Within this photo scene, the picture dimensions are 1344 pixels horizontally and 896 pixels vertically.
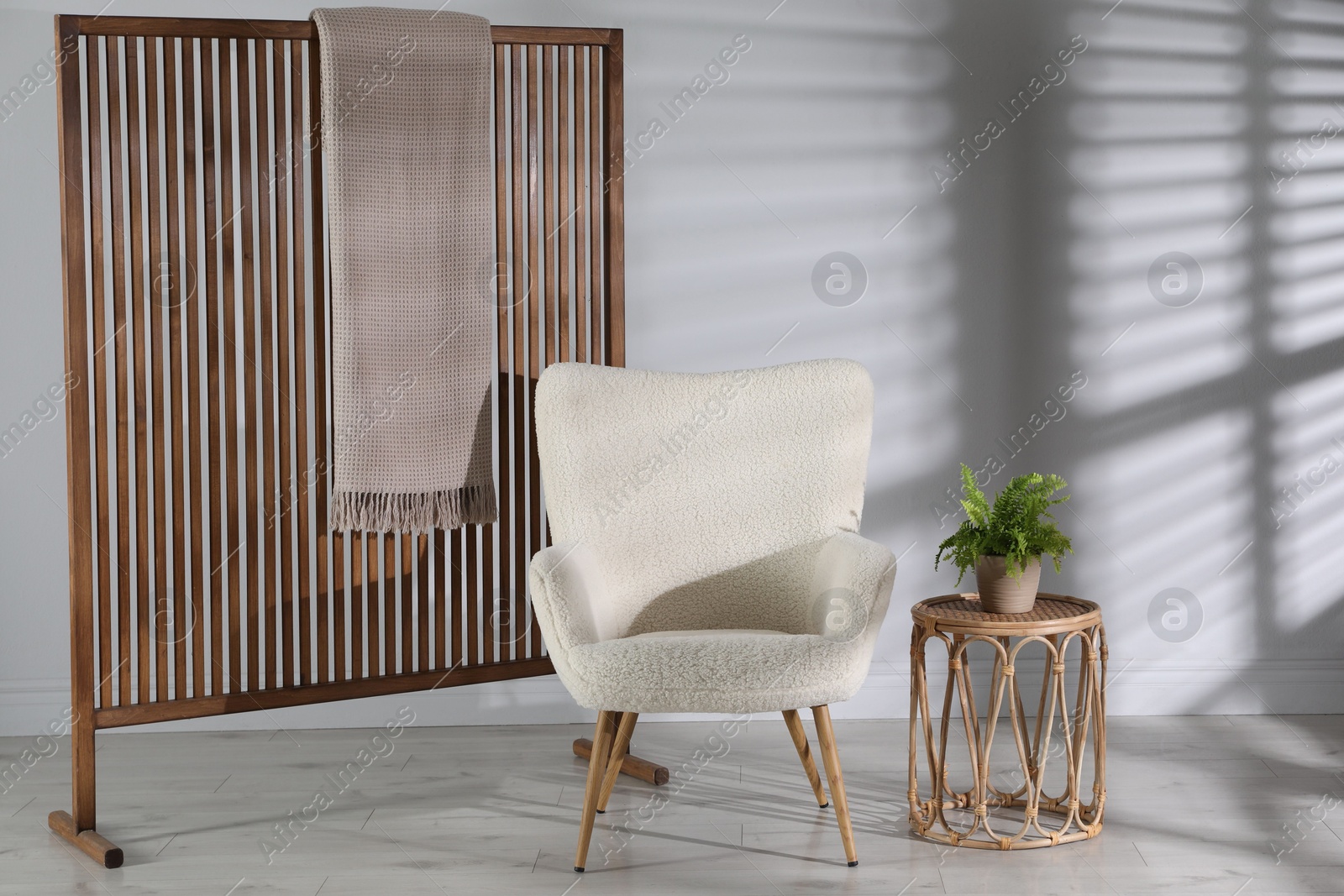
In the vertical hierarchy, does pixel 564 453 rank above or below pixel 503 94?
below

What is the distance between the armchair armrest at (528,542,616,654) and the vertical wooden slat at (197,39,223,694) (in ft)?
2.51

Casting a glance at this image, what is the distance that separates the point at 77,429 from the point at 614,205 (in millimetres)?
1271

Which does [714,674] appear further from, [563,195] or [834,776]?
[563,195]

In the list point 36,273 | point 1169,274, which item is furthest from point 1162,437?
point 36,273

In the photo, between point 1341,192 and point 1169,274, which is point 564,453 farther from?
point 1341,192

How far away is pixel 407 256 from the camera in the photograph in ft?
8.11

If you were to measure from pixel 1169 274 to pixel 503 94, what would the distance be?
1.84 m

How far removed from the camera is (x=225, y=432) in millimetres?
2453

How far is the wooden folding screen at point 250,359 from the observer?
7.66 feet

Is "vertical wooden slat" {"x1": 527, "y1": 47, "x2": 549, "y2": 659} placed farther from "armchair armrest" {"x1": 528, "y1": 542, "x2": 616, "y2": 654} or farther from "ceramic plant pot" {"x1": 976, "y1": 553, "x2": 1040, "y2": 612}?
"ceramic plant pot" {"x1": 976, "y1": 553, "x2": 1040, "y2": 612}

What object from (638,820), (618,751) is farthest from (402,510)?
(638,820)

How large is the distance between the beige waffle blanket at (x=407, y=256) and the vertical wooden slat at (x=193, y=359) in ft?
0.89

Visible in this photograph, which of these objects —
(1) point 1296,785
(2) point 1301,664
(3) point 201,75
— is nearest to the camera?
(3) point 201,75

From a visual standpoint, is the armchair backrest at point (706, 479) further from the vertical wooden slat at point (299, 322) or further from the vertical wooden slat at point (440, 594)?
the vertical wooden slat at point (299, 322)
